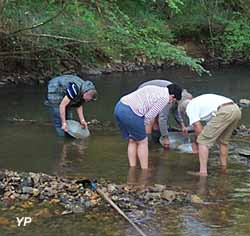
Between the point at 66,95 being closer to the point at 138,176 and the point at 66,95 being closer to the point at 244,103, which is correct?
the point at 138,176

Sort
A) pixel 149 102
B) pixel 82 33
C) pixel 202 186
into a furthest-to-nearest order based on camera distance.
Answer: pixel 82 33 → pixel 149 102 → pixel 202 186

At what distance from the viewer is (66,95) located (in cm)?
1112

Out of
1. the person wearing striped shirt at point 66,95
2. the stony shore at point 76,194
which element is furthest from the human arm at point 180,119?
the stony shore at point 76,194

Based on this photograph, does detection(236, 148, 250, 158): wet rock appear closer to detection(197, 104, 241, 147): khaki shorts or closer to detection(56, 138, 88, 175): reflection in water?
detection(197, 104, 241, 147): khaki shorts

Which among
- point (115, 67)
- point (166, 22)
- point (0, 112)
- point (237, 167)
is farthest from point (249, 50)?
point (237, 167)

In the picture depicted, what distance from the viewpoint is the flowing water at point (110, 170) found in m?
7.01

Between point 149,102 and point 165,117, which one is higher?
point 149,102

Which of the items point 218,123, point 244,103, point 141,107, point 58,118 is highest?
point 141,107

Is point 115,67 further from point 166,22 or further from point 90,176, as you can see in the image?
point 90,176

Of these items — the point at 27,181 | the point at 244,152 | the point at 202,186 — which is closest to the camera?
the point at 27,181

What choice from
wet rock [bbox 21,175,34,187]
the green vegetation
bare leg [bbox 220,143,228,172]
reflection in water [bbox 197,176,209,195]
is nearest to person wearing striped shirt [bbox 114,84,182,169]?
reflection in water [bbox 197,176,209,195]

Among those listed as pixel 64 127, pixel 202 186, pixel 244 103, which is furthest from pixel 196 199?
pixel 244 103

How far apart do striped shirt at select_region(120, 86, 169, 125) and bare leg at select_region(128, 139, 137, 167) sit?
61 centimetres

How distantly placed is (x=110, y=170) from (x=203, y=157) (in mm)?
1418
